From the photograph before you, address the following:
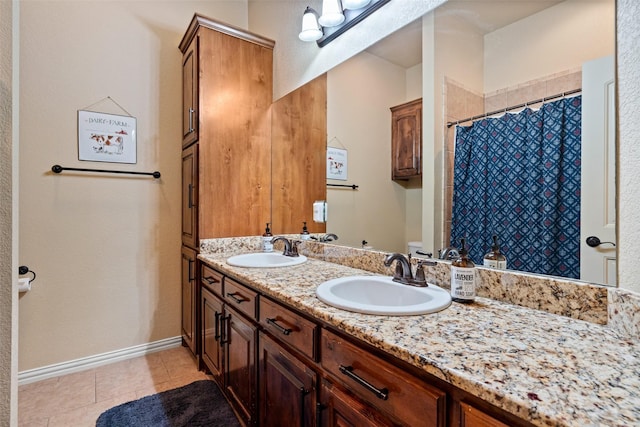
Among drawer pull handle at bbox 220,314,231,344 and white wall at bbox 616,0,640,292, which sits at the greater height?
white wall at bbox 616,0,640,292

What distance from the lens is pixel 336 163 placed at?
1858 mm

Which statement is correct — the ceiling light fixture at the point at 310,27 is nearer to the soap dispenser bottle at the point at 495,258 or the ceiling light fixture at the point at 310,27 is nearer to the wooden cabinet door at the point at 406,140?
the wooden cabinet door at the point at 406,140

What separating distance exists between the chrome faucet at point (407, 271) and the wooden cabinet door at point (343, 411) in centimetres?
47

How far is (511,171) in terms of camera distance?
1.07 meters

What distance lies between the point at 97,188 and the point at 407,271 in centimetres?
219

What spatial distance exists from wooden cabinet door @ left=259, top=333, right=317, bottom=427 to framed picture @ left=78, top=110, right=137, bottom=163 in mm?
Answer: 1820

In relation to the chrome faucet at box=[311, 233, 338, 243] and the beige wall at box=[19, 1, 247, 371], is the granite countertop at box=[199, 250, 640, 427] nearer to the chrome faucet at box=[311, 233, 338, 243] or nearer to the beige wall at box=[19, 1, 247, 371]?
the chrome faucet at box=[311, 233, 338, 243]

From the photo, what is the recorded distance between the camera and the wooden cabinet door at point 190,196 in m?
2.15

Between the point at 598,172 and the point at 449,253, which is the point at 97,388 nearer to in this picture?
the point at 449,253

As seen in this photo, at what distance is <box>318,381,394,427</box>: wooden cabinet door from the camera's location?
77 centimetres

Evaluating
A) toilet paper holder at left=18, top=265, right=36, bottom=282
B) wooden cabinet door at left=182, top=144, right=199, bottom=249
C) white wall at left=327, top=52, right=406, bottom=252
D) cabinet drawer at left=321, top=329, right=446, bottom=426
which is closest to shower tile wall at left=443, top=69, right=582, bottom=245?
white wall at left=327, top=52, right=406, bottom=252

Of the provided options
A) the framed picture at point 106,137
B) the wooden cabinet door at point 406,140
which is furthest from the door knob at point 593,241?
the framed picture at point 106,137

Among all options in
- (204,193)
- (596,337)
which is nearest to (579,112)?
(596,337)

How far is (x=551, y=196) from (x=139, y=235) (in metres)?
2.51
